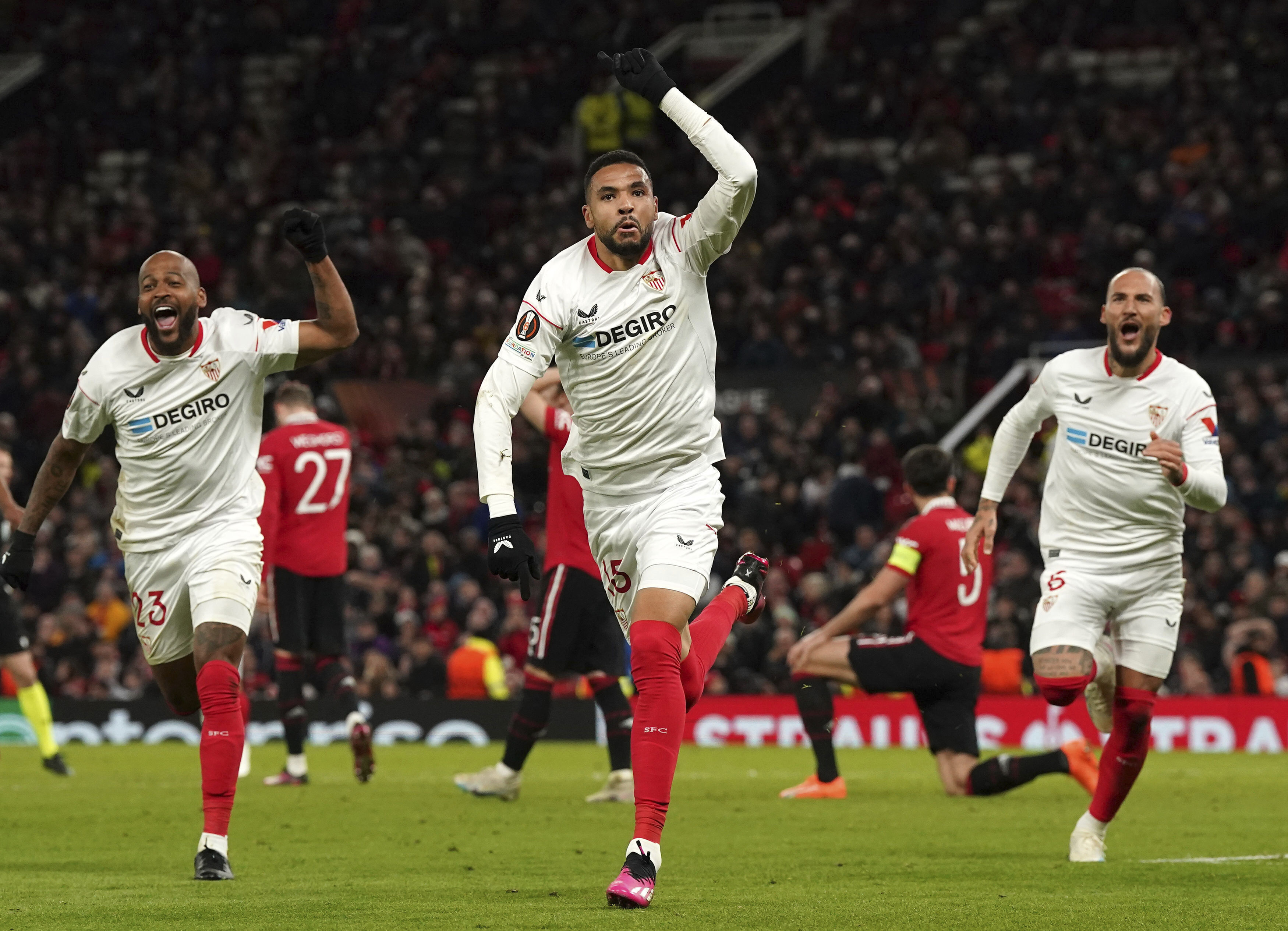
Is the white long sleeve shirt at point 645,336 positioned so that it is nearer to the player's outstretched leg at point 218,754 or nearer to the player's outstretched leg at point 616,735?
the player's outstretched leg at point 218,754

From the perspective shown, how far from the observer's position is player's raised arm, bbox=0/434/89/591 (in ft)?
25.6

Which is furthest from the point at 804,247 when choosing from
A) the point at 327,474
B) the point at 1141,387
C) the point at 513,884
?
the point at 513,884

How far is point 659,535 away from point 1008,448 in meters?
2.55

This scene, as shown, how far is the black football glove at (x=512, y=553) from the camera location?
598 centimetres

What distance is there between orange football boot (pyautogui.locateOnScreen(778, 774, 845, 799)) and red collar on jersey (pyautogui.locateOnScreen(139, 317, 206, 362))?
204 inches

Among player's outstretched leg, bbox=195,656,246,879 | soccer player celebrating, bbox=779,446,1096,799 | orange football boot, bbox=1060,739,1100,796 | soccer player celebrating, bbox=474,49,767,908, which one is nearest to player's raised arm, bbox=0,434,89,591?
player's outstretched leg, bbox=195,656,246,879

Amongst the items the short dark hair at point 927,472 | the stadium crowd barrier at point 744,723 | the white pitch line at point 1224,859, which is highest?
the short dark hair at point 927,472

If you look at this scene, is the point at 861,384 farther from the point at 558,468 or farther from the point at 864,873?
the point at 864,873

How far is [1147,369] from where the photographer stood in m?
8.25

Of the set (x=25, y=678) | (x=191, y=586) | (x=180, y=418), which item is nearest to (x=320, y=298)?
(x=180, y=418)

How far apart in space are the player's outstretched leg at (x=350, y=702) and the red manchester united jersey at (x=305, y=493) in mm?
632

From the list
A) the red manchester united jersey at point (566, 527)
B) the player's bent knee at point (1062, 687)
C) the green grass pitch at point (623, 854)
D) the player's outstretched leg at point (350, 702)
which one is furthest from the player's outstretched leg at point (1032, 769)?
the player's outstretched leg at point (350, 702)

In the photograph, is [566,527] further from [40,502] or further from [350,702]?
[40,502]

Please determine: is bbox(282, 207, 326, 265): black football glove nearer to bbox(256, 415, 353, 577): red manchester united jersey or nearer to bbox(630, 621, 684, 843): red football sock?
bbox(630, 621, 684, 843): red football sock
